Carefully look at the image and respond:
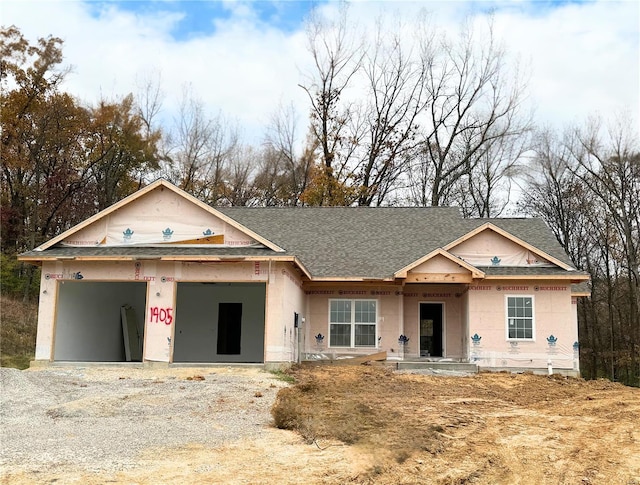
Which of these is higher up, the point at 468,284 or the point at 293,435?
the point at 468,284

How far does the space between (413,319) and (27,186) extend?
23361 mm

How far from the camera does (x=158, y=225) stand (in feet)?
62.2

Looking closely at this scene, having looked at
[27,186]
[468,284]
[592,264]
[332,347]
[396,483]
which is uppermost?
[27,186]

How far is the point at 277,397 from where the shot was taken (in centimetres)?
1319

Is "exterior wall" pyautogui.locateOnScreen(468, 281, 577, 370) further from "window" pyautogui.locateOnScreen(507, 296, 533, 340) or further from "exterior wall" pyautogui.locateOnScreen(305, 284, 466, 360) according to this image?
"exterior wall" pyautogui.locateOnScreen(305, 284, 466, 360)

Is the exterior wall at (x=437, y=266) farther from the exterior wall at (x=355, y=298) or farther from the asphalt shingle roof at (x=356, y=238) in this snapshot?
the exterior wall at (x=355, y=298)

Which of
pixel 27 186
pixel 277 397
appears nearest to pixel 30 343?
pixel 27 186

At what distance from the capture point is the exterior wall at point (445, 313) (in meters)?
21.7

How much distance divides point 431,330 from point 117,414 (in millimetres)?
13480

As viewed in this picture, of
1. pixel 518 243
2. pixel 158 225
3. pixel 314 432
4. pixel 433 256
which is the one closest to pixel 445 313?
pixel 433 256

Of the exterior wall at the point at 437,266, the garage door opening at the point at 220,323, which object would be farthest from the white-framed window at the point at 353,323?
the garage door opening at the point at 220,323

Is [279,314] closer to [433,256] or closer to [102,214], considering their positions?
[433,256]

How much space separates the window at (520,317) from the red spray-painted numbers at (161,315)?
9.71 meters

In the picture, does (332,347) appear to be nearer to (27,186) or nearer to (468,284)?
(468,284)
